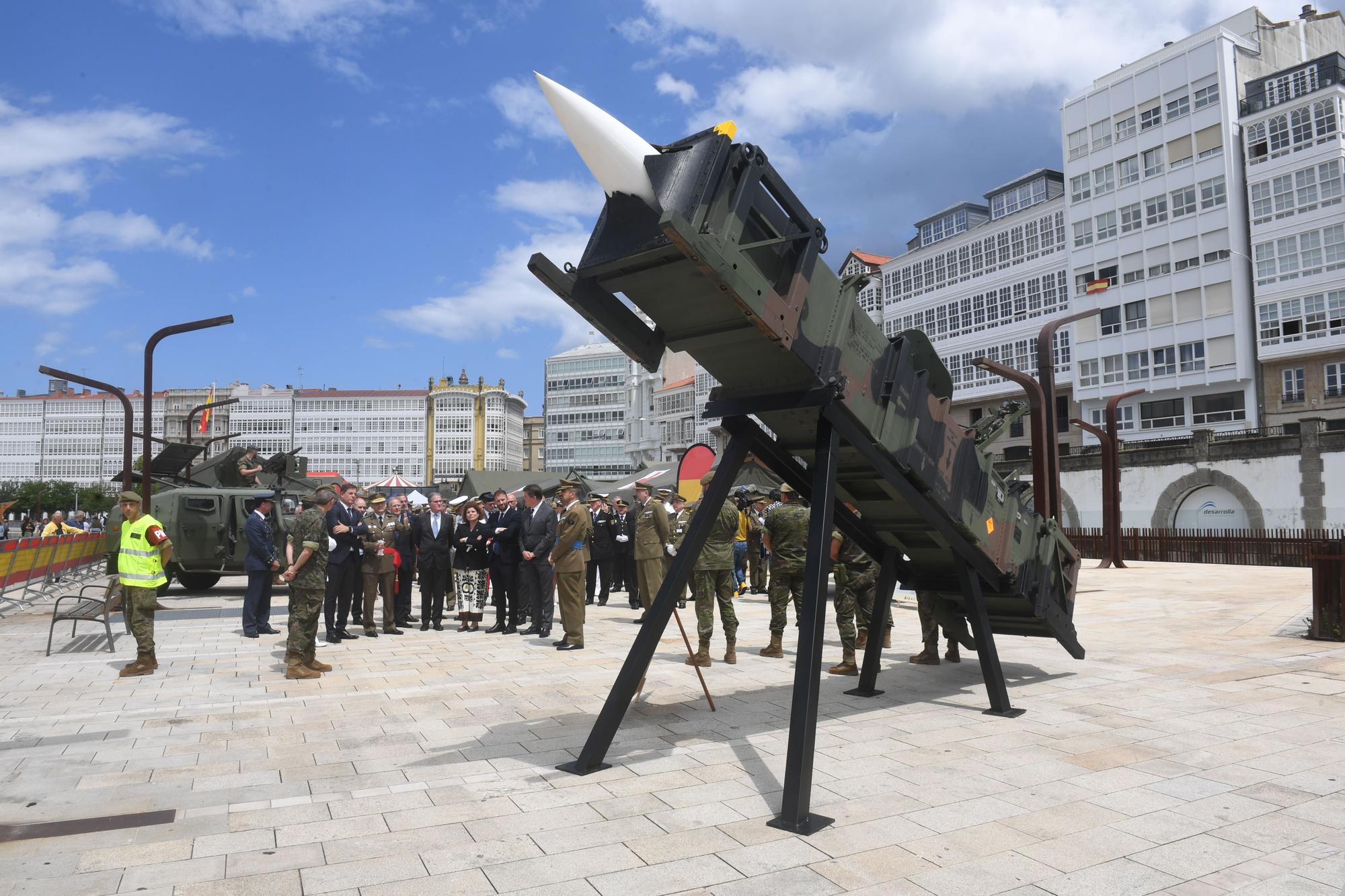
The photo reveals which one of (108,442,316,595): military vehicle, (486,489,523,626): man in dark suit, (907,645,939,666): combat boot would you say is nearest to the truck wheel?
(108,442,316,595): military vehicle

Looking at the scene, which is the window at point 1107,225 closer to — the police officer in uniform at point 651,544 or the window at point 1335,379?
the window at point 1335,379

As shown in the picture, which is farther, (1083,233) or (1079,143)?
(1079,143)

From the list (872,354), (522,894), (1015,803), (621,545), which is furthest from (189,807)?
(621,545)

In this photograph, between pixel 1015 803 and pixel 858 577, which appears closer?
pixel 1015 803

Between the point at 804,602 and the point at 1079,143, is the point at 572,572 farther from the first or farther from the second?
the point at 1079,143

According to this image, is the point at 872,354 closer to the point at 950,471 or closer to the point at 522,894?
the point at 950,471

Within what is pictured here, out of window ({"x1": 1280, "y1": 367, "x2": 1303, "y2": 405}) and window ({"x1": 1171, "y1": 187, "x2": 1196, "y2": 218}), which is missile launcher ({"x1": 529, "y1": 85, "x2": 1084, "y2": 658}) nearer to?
window ({"x1": 1280, "y1": 367, "x2": 1303, "y2": 405})

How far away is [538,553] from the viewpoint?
37.6 ft

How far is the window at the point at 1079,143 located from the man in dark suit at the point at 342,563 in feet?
152

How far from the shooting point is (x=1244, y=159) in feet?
131

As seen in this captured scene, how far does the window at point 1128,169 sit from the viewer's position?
143ft

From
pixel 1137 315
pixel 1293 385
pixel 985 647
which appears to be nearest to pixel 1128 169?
pixel 1137 315

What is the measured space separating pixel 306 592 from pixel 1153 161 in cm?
4681

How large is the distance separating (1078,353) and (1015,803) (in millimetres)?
46025
